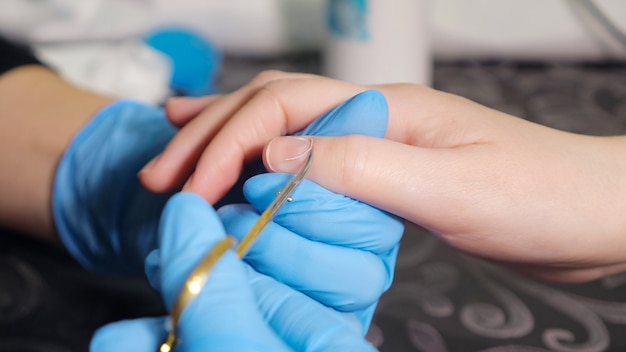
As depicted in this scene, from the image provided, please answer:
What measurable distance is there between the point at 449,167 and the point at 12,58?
65cm

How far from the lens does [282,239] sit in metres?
0.45

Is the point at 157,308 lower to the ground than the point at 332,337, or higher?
lower

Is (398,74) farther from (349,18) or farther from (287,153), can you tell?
(287,153)

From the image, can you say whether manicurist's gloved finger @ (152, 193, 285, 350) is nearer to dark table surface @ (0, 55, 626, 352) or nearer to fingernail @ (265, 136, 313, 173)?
fingernail @ (265, 136, 313, 173)

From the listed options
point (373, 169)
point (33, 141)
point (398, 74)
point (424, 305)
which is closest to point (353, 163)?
point (373, 169)

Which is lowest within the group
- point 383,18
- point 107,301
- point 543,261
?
point 107,301

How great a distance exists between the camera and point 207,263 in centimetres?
34

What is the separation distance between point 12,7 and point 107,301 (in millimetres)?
731

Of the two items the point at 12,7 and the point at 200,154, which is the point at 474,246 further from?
the point at 12,7

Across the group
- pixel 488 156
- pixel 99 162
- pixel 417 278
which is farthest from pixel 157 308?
pixel 488 156

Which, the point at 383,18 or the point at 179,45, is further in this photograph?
the point at 179,45

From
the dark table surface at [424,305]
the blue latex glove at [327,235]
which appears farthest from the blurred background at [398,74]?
the blue latex glove at [327,235]

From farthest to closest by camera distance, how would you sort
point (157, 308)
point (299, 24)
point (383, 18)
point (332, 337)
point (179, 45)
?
point (299, 24)
point (179, 45)
point (383, 18)
point (157, 308)
point (332, 337)

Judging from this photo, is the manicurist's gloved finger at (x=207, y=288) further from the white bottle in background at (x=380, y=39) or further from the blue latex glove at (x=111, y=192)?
the white bottle in background at (x=380, y=39)
